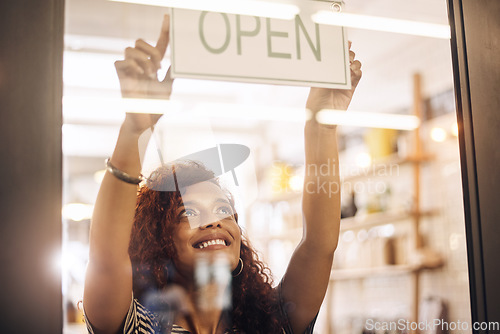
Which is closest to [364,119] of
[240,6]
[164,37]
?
[240,6]

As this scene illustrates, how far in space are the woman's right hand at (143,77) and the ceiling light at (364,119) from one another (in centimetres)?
37

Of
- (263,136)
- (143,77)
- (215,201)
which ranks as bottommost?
(215,201)

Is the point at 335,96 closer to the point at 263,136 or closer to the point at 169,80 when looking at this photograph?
the point at 263,136

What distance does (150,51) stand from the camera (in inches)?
44.0

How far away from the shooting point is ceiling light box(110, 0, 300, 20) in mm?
1149

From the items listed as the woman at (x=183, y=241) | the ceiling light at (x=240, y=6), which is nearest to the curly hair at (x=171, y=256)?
the woman at (x=183, y=241)

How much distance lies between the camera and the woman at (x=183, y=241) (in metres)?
1.04

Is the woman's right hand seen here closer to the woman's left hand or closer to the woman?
the woman

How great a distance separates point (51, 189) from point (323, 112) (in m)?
0.60

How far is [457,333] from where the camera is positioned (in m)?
1.32

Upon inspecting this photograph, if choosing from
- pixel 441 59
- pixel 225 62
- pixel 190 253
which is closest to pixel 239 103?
pixel 225 62

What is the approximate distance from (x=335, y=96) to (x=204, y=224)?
0.42 meters

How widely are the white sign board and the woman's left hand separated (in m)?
0.02

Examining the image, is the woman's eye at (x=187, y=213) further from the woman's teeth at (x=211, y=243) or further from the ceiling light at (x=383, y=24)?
the ceiling light at (x=383, y=24)
